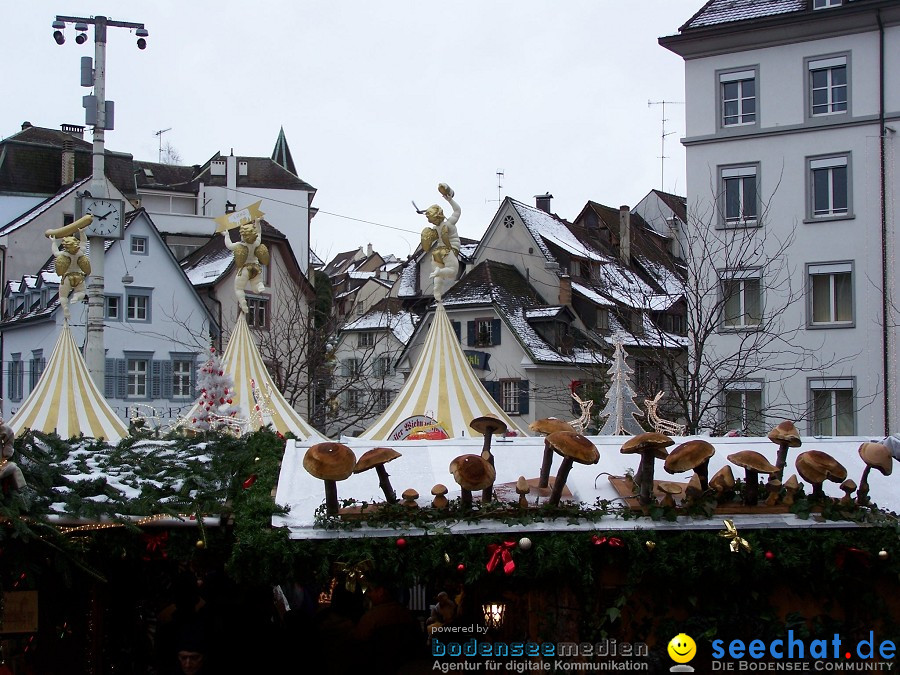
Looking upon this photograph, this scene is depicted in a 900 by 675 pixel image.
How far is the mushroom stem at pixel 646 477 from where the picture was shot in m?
7.09

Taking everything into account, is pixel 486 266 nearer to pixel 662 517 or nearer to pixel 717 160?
pixel 717 160

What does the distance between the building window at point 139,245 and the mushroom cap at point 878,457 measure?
1179 inches

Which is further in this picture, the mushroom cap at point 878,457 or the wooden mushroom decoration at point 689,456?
the mushroom cap at point 878,457

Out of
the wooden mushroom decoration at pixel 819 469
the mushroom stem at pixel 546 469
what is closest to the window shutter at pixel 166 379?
the mushroom stem at pixel 546 469

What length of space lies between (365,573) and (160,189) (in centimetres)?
4478

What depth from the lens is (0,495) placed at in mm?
7234

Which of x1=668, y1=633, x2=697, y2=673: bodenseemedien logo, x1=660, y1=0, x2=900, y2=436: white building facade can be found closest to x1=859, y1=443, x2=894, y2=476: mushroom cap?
x1=668, y1=633, x2=697, y2=673: bodenseemedien logo

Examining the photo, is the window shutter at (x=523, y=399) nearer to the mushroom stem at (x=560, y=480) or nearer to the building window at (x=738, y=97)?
the building window at (x=738, y=97)

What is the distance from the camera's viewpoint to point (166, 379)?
34.2m

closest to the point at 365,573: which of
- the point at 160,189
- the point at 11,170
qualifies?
the point at 11,170

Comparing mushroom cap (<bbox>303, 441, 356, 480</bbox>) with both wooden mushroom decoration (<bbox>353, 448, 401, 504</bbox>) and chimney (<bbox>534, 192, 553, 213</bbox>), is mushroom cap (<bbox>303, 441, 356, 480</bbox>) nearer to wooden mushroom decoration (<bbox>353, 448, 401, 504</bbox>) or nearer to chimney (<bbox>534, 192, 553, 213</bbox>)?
wooden mushroom decoration (<bbox>353, 448, 401, 504</bbox>)

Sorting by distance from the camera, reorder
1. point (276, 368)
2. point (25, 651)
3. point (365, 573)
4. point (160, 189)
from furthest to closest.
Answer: point (160, 189)
point (276, 368)
point (25, 651)
point (365, 573)

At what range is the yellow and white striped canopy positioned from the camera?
1457 cm

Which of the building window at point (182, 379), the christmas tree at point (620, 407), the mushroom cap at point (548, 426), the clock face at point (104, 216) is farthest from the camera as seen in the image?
the building window at point (182, 379)
